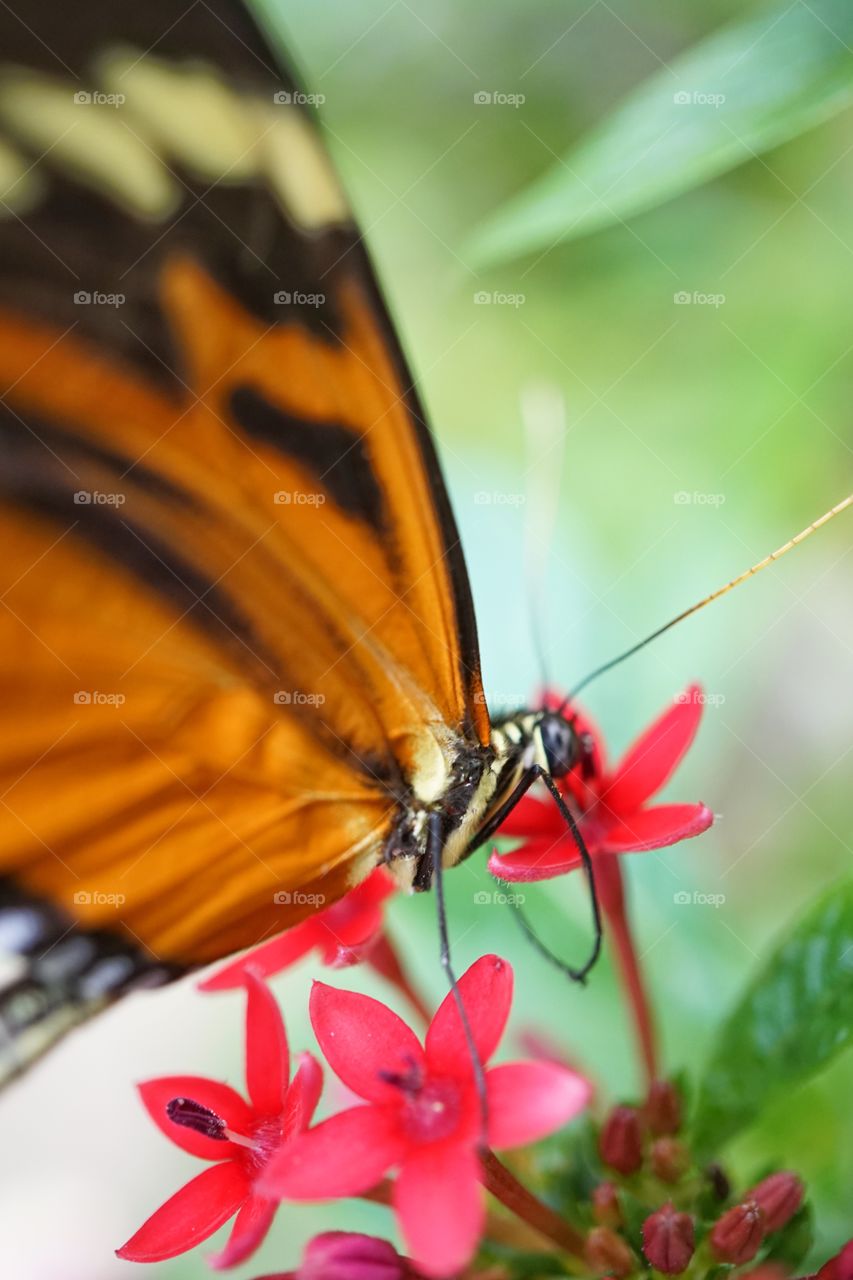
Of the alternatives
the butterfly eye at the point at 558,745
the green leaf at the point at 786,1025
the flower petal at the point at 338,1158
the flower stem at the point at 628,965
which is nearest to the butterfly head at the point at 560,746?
the butterfly eye at the point at 558,745

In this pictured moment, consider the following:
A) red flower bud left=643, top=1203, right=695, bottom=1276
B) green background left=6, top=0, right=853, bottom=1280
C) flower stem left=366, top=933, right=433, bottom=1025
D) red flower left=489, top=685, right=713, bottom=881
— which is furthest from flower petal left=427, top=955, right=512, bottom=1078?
green background left=6, top=0, right=853, bottom=1280

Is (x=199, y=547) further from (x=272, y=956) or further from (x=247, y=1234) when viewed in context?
(x=247, y=1234)

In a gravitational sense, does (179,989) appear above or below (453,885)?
below

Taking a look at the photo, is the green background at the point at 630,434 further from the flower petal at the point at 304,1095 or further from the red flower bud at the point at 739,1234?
the flower petal at the point at 304,1095

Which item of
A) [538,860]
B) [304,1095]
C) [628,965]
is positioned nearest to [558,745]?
[538,860]

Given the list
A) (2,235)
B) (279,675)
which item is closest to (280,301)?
(2,235)

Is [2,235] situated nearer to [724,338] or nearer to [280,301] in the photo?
[280,301]

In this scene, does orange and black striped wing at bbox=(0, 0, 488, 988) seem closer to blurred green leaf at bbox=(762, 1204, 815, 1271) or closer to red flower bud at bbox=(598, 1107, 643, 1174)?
red flower bud at bbox=(598, 1107, 643, 1174)
